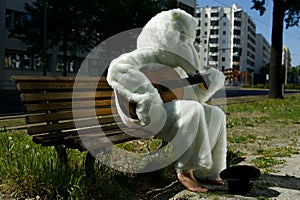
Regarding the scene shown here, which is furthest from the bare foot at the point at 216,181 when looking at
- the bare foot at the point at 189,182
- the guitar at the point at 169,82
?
the guitar at the point at 169,82

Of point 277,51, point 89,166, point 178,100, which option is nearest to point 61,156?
point 89,166

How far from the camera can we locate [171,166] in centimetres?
421

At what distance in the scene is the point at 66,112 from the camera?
11.8ft

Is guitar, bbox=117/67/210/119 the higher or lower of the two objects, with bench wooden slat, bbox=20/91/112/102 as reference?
higher

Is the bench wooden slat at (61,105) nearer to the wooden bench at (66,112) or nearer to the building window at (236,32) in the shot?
the wooden bench at (66,112)

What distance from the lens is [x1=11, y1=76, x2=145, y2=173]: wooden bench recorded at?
3188 millimetres

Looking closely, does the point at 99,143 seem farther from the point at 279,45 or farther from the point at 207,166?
the point at 279,45

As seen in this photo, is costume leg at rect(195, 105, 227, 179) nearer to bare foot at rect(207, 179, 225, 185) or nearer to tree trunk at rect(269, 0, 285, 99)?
bare foot at rect(207, 179, 225, 185)

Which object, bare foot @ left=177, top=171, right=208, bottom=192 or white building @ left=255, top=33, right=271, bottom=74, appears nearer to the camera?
bare foot @ left=177, top=171, right=208, bottom=192

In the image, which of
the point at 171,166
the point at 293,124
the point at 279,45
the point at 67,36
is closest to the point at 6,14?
the point at 67,36

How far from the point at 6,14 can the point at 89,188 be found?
33706 mm

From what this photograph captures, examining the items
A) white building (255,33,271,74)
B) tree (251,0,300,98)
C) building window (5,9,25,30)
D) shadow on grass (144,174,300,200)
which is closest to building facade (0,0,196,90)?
building window (5,9,25,30)

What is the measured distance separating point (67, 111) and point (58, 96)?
0.59 feet

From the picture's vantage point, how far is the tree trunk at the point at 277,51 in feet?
63.6
